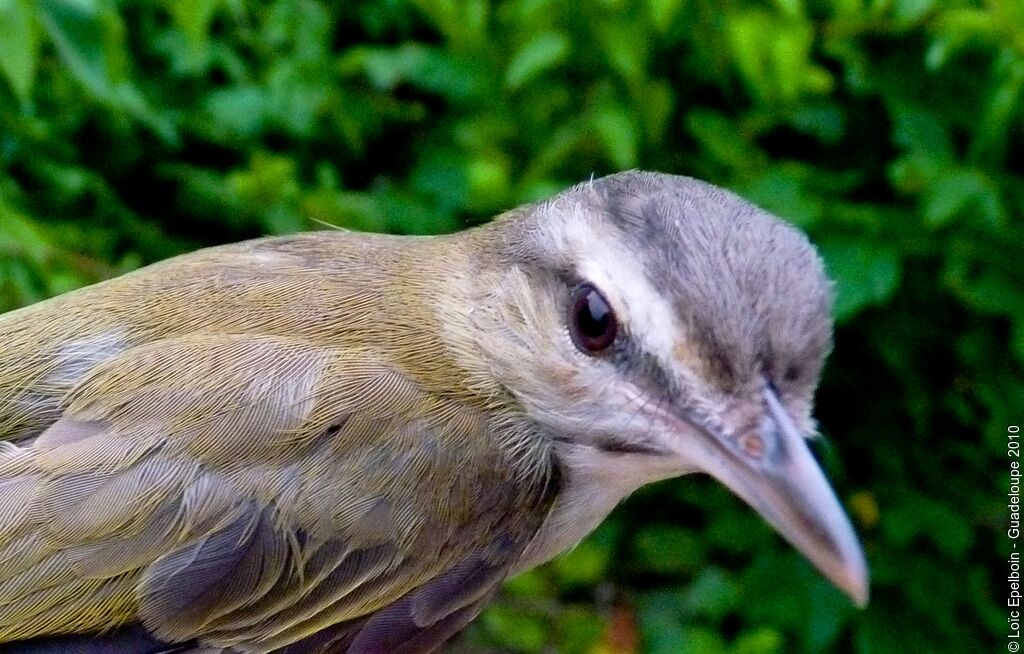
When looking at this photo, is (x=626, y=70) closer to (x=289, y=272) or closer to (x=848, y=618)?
(x=289, y=272)

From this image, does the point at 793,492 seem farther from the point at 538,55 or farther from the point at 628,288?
the point at 538,55

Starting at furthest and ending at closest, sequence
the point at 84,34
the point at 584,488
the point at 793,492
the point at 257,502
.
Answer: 1. the point at 84,34
2. the point at 584,488
3. the point at 257,502
4. the point at 793,492

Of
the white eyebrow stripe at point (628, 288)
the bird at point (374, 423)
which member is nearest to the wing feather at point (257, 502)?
the bird at point (374, 423)

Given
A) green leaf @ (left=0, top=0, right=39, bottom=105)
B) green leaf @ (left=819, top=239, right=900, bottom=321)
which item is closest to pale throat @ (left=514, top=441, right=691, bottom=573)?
green leaf @ (left=819, top=239, right=900, bottom=321)

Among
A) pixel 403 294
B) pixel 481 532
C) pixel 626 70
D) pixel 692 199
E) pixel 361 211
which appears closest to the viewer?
pixel 692 199

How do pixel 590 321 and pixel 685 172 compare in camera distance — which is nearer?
pixel 590 321

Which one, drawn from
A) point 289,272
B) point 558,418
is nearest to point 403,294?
point 289,272

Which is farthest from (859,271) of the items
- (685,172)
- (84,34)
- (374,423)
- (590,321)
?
(84,34)
